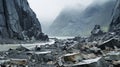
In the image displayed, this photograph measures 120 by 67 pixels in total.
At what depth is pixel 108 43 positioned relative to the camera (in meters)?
30.6

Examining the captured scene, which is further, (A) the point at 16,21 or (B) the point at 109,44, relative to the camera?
(A) the point at 16,21

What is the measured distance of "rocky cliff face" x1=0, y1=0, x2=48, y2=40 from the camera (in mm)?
149250

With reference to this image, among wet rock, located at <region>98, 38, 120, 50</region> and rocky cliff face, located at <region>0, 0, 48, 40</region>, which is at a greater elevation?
rocky cliff face, located at <region>0, 0, 48, 40</region>

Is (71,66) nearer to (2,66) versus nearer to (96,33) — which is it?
(2,66)

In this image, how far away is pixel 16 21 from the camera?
163875mm

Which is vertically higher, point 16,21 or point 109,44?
point 16,21

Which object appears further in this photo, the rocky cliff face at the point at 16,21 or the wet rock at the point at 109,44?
the rocky cliff face at the point at 16,21

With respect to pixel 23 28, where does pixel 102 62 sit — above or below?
below

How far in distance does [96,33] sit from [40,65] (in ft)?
442

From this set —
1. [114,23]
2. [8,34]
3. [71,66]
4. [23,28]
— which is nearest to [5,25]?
[8,34]

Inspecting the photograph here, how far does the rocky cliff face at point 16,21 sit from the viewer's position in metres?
149

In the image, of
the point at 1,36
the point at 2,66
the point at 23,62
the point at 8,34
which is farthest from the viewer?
the point at 8,34

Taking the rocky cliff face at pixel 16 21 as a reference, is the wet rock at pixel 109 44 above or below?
below

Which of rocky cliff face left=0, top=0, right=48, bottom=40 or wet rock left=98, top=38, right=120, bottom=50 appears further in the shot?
rocky cliff face left=0, top=0, right=48, bottom=40
